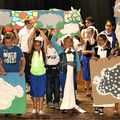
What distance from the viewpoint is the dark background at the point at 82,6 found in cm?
1051

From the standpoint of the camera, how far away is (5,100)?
5.28m

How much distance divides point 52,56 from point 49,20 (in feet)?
1.83

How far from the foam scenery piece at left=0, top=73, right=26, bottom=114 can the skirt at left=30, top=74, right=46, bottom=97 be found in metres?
0.20

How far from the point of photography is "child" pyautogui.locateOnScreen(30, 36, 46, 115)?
5.39 metres

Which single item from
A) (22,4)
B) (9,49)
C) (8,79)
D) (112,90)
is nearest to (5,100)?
(8,79)

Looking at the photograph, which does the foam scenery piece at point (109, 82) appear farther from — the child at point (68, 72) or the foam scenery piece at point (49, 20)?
the foam scenery piece at point (49, 20)

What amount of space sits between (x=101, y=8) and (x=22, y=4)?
8.58 feet

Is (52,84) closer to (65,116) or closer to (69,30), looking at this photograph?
(65,116)

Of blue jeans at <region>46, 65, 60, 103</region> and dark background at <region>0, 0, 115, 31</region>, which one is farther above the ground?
dark background at <region>0, 0, 115, 31</region>

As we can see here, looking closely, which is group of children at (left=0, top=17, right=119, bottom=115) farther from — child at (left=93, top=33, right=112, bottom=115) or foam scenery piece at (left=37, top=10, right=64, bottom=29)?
foam scenery piece at (left=37, top=10, right=64, bottom=29)

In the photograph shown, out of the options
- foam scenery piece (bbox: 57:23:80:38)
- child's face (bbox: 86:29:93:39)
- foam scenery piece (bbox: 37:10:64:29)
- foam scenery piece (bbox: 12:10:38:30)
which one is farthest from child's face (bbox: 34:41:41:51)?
foam scenery piece (bbox: 12:10:38:30)

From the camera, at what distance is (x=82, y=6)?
1109cm

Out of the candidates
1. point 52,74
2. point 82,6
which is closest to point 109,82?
point 52,74

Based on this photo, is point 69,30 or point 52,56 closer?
point 52,56
